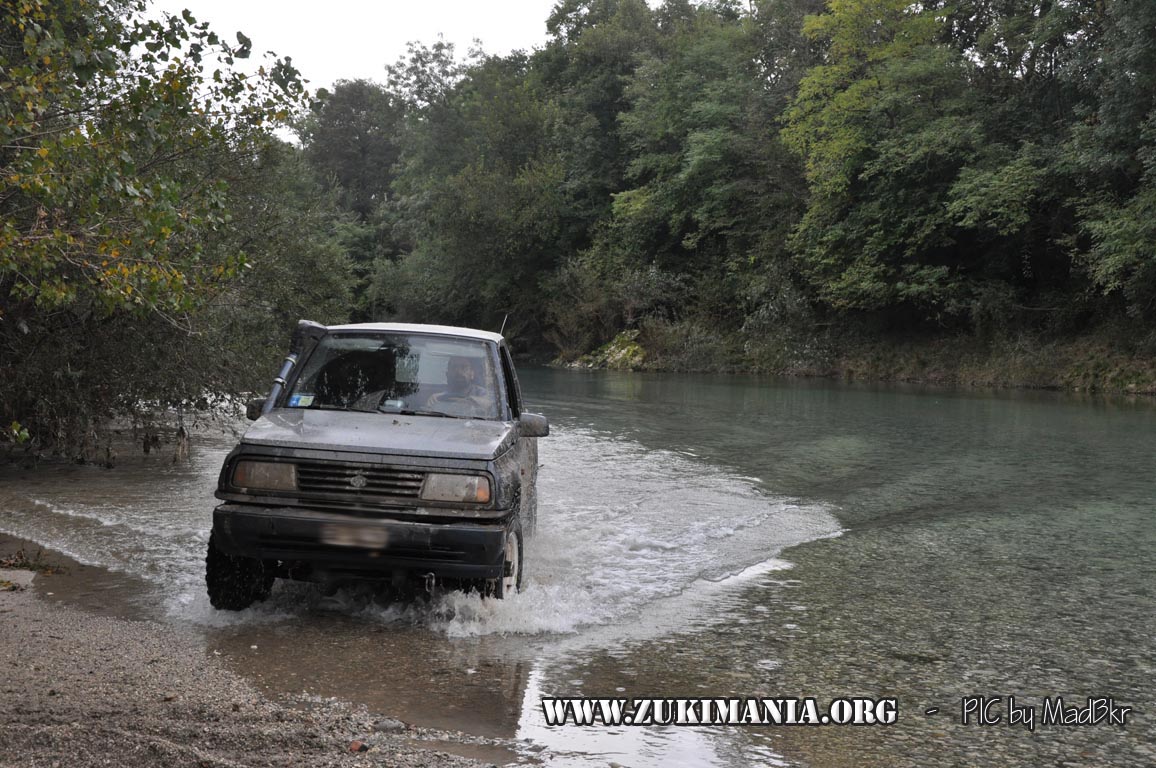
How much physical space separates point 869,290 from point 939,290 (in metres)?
2.55

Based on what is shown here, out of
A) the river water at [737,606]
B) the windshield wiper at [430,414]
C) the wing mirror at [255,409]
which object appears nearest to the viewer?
the river water at [737,606]

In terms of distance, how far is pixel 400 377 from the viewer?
707cm

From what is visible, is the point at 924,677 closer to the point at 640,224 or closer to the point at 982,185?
the point at 982,185

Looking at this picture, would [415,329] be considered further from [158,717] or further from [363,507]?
[158,717]

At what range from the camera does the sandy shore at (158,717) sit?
394 centimetres

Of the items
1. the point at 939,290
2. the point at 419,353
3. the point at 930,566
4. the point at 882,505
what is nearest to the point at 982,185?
the point at 939,290

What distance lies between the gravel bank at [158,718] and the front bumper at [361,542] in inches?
25.7

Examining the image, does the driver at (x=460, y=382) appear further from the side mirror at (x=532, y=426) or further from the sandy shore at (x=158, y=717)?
the sandy shore at (x=158, y=717)

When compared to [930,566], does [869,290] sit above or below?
above

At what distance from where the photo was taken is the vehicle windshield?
6.88 m

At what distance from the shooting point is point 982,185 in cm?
3447

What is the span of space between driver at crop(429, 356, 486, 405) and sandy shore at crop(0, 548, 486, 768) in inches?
87.7

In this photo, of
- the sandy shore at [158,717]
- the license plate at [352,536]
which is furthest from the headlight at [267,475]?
the sandy shore at [158,717]

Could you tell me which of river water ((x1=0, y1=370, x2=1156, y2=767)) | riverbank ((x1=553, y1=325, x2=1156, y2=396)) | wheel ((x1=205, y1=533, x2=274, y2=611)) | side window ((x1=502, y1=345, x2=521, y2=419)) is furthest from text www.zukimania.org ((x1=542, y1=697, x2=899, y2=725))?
riverbank ((x1=553, y1=325, x2=1156, y2=396))
